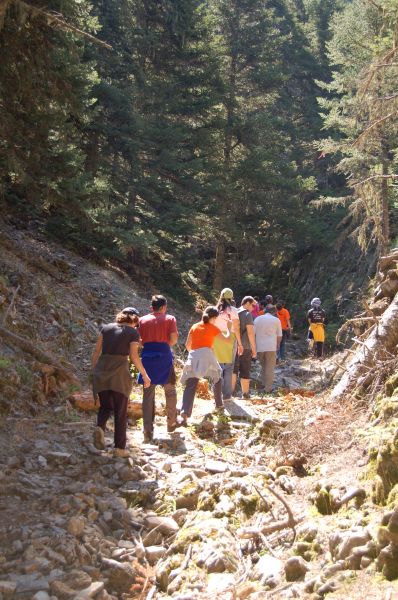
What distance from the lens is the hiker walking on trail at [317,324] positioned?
15697mm

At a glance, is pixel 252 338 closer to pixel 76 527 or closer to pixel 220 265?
pixel 76 527

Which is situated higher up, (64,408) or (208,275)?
(208,275)

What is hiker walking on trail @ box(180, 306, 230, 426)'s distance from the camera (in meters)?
8.30

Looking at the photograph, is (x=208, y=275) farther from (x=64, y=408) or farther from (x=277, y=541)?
(x=277, y=541)

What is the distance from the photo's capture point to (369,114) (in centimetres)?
1196

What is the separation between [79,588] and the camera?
431 centimetres

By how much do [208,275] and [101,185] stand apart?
47.7 ft

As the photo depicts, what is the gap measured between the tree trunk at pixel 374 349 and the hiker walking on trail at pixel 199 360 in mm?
1832

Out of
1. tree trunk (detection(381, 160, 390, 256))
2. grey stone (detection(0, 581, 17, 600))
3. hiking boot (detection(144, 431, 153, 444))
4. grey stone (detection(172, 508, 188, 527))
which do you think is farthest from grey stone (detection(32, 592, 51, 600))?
tree trunk (detection(381, 160, 390, 256))

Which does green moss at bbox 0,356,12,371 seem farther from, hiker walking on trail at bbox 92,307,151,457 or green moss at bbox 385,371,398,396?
green moss at bbox 385,371,398,396

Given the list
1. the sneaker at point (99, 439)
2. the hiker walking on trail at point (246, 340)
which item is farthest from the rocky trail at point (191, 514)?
the hiker walking on trail at point (246, 340)

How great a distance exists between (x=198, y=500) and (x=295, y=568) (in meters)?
1.94

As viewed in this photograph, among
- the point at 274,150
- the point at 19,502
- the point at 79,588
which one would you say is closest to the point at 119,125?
the point at 274,150

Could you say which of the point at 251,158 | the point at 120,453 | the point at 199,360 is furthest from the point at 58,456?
the point at 251,158
